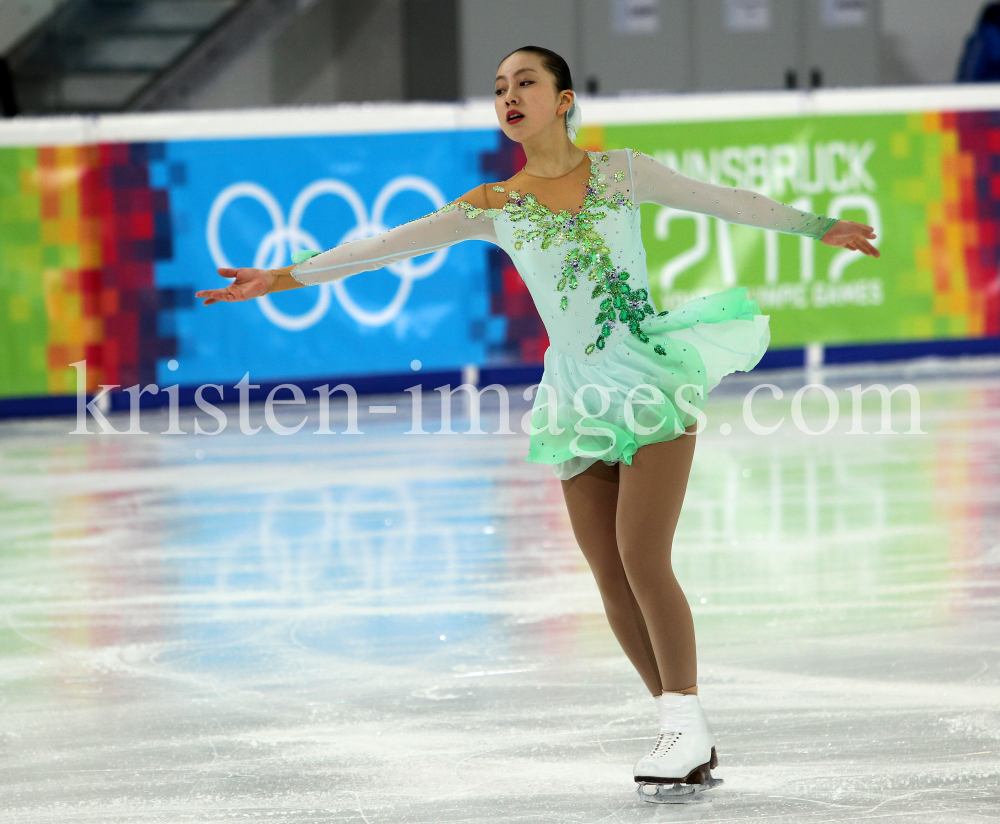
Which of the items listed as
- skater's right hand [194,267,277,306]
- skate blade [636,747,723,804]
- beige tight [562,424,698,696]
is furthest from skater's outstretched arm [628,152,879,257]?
skate blade [636,747,723,804]

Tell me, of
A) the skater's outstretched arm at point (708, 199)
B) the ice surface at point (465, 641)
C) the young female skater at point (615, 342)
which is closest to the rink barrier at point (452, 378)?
the ice surface at point (465, 641)

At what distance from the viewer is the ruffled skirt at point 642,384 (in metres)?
2.64

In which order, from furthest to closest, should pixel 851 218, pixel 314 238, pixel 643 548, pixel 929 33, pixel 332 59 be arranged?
pixel 929 33 → pixel 332 59 → pixel 851 218 → pixel 314 238 → pixel 643 548

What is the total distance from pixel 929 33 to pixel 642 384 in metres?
11.7

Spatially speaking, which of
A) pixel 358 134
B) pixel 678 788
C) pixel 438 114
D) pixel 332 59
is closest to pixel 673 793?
pixel 678 788

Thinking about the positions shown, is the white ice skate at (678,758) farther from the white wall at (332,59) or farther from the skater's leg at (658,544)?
the white wall at (332,59)

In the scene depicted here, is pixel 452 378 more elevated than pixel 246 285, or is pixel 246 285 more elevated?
pixel 246 285

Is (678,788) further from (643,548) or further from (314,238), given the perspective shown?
(314,238)

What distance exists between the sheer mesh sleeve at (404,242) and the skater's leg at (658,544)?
1.79ft

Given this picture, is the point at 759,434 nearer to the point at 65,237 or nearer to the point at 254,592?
the point at 254,592

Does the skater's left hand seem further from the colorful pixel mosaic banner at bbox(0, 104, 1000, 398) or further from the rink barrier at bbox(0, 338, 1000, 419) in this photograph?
the colorful pixel mosaic banner at bbox(0, 104, 1000, 398)

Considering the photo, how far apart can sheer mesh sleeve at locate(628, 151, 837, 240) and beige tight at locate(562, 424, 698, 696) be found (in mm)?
436

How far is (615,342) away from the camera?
2701mm

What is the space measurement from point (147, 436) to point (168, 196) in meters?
1.59
